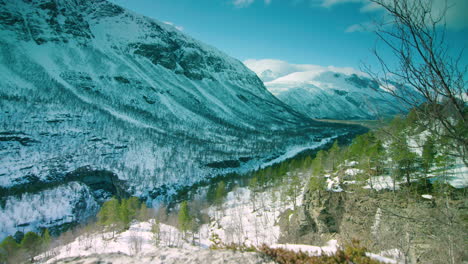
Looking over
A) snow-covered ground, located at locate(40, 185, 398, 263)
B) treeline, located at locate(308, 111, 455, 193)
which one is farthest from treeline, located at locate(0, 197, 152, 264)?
treeline, located at locate(308, 111, 455, 193)

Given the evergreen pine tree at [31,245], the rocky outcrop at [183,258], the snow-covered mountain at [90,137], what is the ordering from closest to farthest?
the rocky outcrop at [183,258], the evergreen pine tree at [31,245], the snow-covered mountain at [90,137]

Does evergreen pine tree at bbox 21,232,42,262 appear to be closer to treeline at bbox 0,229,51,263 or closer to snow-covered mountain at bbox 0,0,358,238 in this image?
treeline at bbox 0,229,51,263

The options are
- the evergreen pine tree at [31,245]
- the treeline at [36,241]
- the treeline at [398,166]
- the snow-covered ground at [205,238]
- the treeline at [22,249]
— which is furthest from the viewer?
the evergreen pine tree at [31,245]

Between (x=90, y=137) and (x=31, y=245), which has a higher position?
(x=90, y=137)

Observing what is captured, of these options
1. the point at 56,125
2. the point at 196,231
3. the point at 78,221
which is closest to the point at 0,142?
the point at 56,125

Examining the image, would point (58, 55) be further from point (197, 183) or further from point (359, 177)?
point (359, 177)

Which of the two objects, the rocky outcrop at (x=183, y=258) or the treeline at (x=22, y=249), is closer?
the rocky outcrop at (x=183, y=258)

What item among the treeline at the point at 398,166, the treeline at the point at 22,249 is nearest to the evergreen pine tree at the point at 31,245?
the treeline at the point at 22,249

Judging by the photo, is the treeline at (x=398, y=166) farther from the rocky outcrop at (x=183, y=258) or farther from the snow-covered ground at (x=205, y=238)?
the rocky outcrop at (x=183, y=258)

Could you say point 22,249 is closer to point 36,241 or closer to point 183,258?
point 36,241

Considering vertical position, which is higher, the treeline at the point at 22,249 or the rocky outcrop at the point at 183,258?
the rocky outcrop at the point at 183,258

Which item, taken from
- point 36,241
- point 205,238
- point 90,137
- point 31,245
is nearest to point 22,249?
point 31,245
